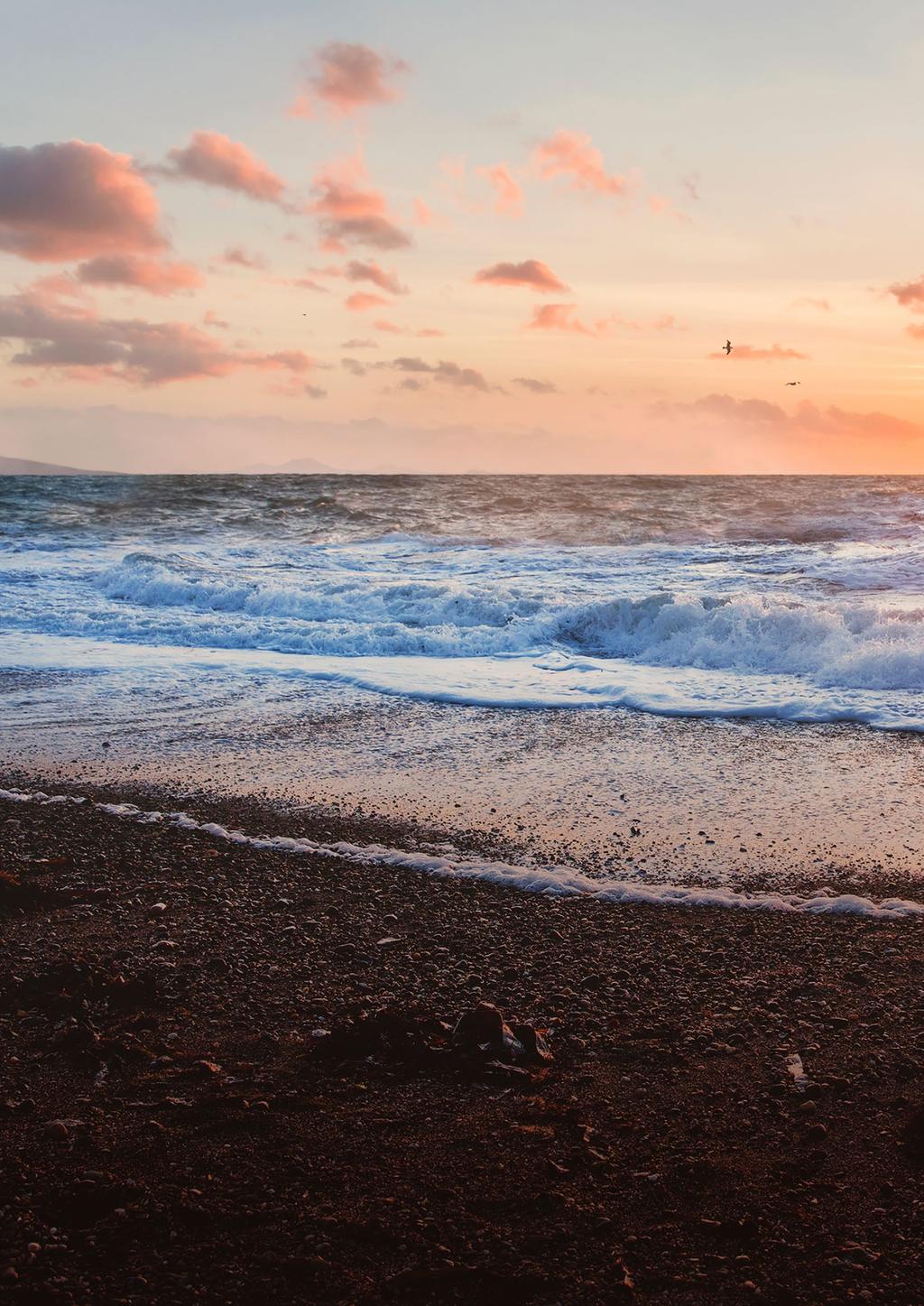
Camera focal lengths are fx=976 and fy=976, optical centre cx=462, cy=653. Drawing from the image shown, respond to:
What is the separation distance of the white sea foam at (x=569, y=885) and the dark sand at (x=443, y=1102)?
0.10 m

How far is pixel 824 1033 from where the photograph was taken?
11.0ft

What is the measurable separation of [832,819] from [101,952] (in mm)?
3900

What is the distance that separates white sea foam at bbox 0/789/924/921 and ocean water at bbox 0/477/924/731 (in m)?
3.54

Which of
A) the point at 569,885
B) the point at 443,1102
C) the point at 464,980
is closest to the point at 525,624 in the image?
the point at 569,885

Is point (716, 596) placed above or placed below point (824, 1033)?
above

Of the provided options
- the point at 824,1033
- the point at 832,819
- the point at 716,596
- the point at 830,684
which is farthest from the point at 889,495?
the point at 824,1033

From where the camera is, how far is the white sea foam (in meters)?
4.41

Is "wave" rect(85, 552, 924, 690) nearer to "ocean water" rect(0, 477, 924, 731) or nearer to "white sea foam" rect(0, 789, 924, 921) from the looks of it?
"ocean water" rect(0, 477, 924, 731)

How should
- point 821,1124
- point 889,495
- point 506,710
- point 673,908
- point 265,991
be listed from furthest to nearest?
point 889,495
point 506,710
point 673,908
point 265,991
point 821,1124

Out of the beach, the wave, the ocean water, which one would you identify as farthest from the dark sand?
the wave

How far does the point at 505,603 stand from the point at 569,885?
9139 mm

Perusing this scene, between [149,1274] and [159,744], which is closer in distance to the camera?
[149,1274]

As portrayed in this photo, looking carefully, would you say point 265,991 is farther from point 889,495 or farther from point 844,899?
point 889,495

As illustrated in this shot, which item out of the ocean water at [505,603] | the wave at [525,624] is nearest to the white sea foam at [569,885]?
the ocean water at [505,603]
